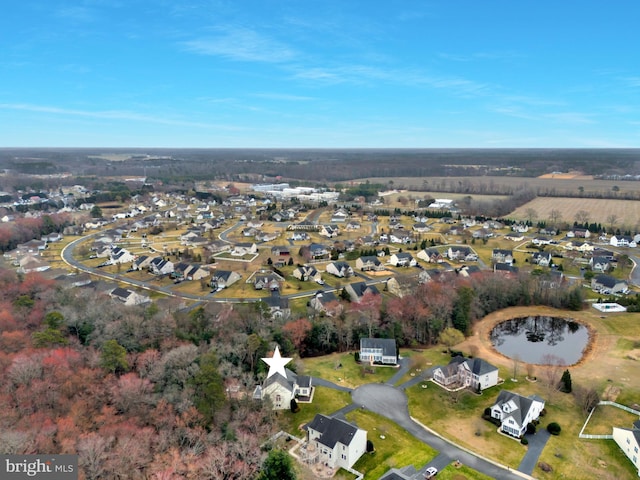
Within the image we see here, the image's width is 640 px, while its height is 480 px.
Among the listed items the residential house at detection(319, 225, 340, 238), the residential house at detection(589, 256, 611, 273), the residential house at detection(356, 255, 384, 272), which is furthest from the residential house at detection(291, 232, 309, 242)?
the residential house at detection(589, 256, 611, 273)

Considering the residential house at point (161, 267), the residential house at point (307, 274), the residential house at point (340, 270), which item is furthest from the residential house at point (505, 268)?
the residential house at point (161, 267)

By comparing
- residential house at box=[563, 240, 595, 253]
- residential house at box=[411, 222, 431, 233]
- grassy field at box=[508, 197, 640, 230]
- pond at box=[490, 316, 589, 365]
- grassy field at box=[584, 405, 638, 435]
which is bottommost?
pond at box=[490, 316, 589, 365]

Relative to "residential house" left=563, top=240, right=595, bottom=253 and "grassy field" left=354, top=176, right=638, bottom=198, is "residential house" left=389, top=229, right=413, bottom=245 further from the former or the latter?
"grassy field" left=354, top=176, right=638, bottom=198

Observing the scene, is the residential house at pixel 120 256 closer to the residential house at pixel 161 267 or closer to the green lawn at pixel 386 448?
the residential house at pixel 161 267

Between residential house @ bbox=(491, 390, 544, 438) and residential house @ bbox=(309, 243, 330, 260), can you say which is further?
residential house @ bbox=(309, 243, 330, 260)

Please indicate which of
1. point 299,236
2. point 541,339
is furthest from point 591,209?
point 541,339

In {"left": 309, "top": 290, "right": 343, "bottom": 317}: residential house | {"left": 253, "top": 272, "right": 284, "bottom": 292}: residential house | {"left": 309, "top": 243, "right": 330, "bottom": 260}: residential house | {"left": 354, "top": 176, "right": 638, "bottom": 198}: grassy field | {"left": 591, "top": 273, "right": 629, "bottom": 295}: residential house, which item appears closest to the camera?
{"left": 309, "top": 290, "right": 343, "bottom": 317}: residential house
